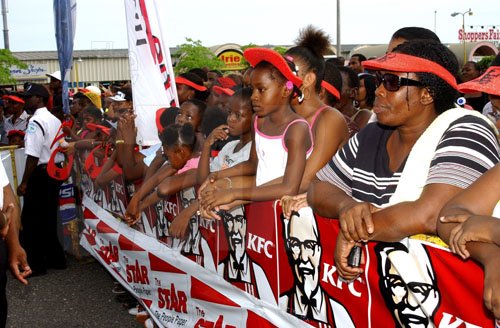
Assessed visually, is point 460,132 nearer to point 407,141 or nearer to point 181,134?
point 407,141

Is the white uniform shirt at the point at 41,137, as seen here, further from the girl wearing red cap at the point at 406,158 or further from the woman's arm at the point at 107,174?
the girl wearing red cap at the point at 406,158

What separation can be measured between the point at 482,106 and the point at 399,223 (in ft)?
19.5

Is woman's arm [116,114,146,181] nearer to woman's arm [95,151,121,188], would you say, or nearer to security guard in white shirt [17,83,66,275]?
woman's arm [95,151,121,188]

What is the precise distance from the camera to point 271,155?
146 inches

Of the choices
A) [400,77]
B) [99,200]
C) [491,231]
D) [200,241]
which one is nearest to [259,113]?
[200,241]

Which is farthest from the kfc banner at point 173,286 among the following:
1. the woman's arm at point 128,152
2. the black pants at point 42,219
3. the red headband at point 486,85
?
the red headband at point 486,85

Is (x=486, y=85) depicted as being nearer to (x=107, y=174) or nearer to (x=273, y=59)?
(x=273, y=59)

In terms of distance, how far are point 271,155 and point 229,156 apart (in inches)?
30.4

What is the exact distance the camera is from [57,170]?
7.46 meters

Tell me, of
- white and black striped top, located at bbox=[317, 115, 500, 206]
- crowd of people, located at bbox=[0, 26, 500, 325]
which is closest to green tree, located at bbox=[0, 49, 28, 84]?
crowd of people, located at bbox=[0, 26, 500, 325]

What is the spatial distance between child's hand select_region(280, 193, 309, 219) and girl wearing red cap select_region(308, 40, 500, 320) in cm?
7

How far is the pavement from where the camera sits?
5.46 meters

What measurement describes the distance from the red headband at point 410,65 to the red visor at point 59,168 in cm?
539

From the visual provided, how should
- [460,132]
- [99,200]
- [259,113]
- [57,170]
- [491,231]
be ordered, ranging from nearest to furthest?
[491,231] < [460,132] < [259,113] < [99,200] < [57,170]
